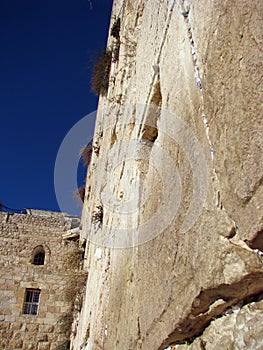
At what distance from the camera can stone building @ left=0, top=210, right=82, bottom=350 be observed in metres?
10.4

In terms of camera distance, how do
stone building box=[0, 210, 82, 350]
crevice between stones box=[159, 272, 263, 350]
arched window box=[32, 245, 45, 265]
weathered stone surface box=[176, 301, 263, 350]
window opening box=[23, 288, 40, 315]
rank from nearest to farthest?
weathered stone surface box=[176, 301, 263, 350] → crevice between stones box=[159, 272, 263, 350] → stone building box=[0, 210, 82, 350] → window opening box=[23, 288, 40, 315] → arched window box=[32, 245, 45, 265]

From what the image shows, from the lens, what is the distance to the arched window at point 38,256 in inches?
464

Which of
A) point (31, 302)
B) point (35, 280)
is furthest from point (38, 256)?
point (31, 302)

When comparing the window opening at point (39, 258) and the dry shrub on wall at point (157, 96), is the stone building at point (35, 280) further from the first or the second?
the dry shrub on wall at point (157, 96)

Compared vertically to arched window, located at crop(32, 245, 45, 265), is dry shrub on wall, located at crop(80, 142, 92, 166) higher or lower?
higher

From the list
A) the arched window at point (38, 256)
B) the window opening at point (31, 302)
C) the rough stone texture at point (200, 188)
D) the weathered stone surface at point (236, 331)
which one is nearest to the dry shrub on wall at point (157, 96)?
the rough stone texture at point (200, 188)

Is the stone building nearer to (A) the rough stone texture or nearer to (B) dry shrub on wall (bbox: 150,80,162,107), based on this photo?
(B) dry shrub on wall (bbox: 150,80,162,107)

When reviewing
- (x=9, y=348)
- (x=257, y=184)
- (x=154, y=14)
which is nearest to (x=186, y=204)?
(x=257, y=184)

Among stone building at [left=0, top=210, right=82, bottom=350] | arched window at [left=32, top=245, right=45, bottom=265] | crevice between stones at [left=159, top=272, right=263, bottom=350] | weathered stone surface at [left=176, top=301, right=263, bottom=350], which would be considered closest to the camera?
weathered stone surface at [left=176, top=301, right=263, bottom=350]

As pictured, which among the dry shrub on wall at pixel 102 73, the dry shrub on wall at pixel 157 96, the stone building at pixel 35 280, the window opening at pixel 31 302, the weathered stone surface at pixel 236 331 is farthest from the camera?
the window opening at pixel 31 302

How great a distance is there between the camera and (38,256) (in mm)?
12008

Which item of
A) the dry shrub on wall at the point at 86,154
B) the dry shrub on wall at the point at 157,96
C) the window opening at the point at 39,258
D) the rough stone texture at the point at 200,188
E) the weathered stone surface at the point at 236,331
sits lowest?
the weathered stone surface at the point at 236,331

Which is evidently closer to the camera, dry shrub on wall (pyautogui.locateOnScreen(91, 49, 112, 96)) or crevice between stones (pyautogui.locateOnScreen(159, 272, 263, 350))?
crevice between stones (pyautogui.locateOnScreen(159, 272, 263, 350))

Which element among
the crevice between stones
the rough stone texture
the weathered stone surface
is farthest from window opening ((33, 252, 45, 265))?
the weathered stone surface
